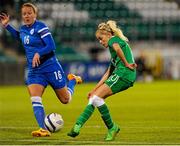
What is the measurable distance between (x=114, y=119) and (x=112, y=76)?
492 centimetres

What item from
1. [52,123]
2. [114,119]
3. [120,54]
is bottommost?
[114,119]

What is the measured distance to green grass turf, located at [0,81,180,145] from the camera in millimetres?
10945

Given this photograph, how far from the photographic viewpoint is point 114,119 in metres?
15.8

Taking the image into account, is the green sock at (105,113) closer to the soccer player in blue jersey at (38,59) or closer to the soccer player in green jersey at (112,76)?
the soccer player in green jersey at (112,76)

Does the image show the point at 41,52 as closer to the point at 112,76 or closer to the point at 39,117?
the point at 39,117

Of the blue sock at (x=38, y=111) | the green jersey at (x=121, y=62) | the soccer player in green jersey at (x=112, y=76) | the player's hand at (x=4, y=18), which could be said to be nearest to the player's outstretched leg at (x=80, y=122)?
the soccer player in green jersey at (x=112, y=76)

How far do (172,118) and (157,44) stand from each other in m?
31.6

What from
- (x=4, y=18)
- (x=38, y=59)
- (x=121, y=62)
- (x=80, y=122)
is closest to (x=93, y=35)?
(x=4, y=18)

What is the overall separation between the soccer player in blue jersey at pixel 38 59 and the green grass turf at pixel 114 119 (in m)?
0.57

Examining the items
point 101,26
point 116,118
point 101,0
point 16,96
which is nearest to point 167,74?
point 101,0

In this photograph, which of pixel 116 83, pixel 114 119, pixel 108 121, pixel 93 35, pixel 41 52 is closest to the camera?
pixel 116 83

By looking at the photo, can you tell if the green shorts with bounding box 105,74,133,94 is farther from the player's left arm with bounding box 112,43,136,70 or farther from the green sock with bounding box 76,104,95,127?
the green sock with bounding box 76,104,95,127

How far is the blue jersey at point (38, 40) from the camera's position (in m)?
11.6

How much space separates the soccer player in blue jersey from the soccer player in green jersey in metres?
1.04
